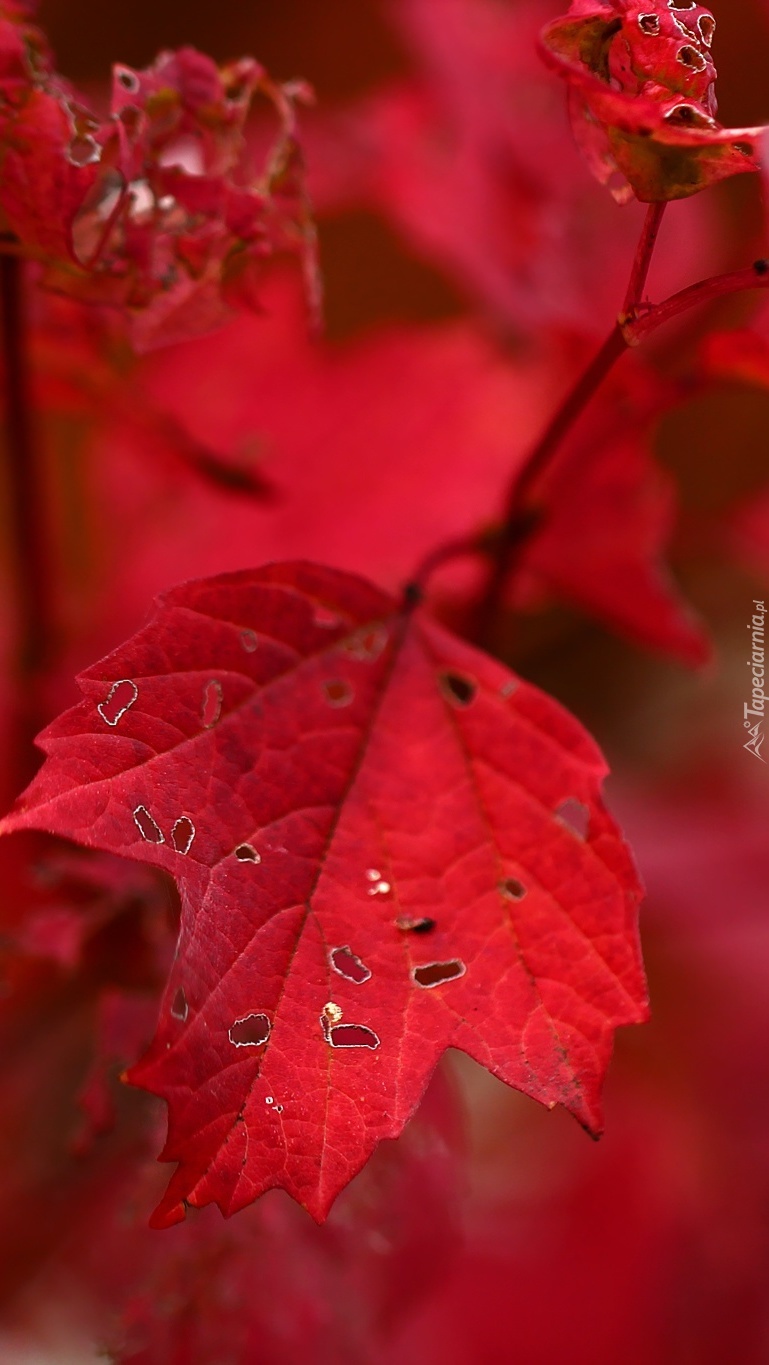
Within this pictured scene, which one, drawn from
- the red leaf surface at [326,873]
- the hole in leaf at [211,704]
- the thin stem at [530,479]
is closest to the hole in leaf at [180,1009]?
the red leaf surface at [326,873]

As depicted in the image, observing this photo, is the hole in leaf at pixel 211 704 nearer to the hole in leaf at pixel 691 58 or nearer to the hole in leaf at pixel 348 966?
the hole in leaf at pixel 348 966

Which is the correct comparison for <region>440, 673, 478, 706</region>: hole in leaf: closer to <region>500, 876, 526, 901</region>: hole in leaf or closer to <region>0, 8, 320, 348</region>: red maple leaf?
<region>500, 876, 526, 901</region>: hole in leaf

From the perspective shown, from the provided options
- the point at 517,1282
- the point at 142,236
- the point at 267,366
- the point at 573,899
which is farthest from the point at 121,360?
the point at 517,1282

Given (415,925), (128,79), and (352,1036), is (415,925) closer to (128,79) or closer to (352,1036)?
(352,1036)

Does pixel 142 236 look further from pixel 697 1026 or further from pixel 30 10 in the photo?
pixel 697 1026

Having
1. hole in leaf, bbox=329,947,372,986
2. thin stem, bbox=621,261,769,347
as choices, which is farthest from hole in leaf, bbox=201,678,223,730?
thin stem, bbox=621,261,769,347
